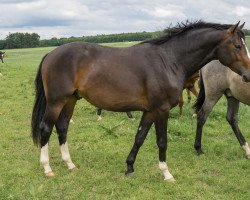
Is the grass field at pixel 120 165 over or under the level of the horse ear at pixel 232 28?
under

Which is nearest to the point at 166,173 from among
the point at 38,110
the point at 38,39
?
the point at 38,110

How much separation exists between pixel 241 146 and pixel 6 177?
184 inches

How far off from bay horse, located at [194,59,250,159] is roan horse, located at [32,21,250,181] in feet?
4.55

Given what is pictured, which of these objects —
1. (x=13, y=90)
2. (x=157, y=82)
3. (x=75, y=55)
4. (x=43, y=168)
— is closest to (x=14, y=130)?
(x=43, y=168)

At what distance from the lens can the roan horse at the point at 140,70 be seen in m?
5.97

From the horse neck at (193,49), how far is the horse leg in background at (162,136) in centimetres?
84

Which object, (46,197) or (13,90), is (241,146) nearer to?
(46,197)

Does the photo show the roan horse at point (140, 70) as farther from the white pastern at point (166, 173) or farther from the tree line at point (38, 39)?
the tree line at point (38, 39)

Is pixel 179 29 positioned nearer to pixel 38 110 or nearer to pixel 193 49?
pixel 193 49

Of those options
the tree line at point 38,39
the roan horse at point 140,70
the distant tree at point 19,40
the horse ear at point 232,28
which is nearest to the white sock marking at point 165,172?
the roan horse at point 140,70

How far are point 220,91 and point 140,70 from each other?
7.56 ft

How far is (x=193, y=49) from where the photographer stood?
6148 mm

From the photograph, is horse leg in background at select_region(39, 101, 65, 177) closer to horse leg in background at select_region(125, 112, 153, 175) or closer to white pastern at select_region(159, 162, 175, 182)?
horse leg in background at select_region(125, 112, 153, 175)

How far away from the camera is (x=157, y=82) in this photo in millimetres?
5941
